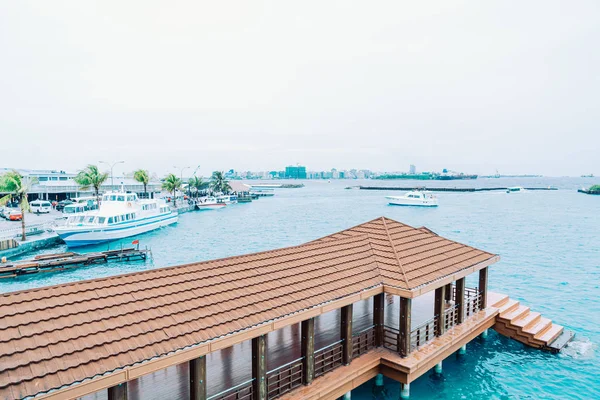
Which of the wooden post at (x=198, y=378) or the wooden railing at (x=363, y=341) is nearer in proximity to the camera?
the wooden post at (x=198, y=378)

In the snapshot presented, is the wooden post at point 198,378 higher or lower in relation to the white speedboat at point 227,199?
higher

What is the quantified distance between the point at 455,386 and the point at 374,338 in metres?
4.31

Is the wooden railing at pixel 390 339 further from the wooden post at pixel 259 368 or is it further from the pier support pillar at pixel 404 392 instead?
the wooden post at pixel 259 368

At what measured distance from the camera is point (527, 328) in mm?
17906

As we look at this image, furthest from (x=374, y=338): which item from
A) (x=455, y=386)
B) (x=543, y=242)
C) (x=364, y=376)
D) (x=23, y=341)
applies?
(x=543, y=242)

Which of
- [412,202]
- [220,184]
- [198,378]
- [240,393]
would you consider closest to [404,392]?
[240,393]

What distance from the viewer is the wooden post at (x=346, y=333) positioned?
12.1 metres

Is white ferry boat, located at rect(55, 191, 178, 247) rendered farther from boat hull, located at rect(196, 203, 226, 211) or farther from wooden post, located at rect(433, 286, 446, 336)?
wooden post, located at rect(433, 286, 446, 336)

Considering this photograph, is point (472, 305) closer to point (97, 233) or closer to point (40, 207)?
point (97, 233)

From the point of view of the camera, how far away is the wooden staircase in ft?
57.5

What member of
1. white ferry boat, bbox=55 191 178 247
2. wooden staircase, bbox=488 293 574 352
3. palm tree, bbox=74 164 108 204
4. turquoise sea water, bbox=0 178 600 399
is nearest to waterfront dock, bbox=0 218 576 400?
wooden staircase, bbox=488 293 574 352

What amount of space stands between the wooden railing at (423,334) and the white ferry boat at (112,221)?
42294 millimetres

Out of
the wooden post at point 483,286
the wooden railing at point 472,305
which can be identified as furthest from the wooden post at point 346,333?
the wooden post at point 483,286

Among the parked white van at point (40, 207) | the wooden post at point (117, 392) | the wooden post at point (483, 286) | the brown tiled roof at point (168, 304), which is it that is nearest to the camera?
the brown tiled roof at point (168, 304)
